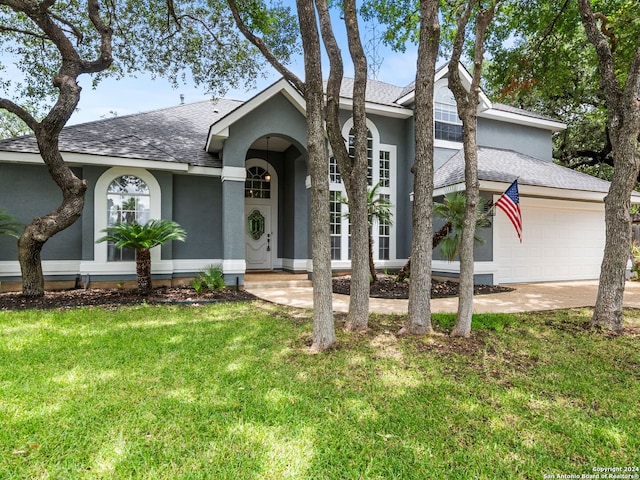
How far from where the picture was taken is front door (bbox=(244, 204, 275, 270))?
12453 millimetres

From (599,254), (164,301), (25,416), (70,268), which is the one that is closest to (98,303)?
(164,301)

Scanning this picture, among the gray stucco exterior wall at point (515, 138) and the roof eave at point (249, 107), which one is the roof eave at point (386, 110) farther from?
the gray stucco exterior wall at point (515, 138)

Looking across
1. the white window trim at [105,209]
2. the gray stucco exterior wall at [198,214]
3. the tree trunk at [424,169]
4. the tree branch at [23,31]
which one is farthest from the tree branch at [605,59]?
the tree branch at [23,31]

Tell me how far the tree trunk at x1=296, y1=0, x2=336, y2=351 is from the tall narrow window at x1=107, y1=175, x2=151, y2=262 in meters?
6.86

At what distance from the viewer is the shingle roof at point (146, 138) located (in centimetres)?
881

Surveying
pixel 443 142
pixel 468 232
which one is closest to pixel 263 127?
pixel 443 142

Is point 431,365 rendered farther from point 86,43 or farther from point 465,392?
point 86,43

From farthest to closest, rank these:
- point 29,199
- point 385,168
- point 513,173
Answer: point 385,168
point 513,173
point 29,199

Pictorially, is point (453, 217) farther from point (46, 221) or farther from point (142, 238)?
point (46, 221)

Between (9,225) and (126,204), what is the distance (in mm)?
2542

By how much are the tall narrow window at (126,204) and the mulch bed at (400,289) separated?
5.78 metres

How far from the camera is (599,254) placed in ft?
40.7

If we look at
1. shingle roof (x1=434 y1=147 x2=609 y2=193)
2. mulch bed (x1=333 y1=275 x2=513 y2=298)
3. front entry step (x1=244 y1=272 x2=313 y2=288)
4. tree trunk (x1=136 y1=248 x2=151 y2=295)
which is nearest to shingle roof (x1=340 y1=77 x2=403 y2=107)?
shingle roof (x1=434 y1=147 x2=609 y2=193)

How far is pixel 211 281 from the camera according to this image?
911 cm
